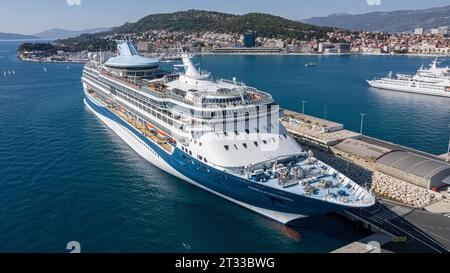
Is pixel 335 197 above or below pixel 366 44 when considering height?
below

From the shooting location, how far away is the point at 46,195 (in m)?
28.8

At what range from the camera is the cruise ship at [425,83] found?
2846 inches

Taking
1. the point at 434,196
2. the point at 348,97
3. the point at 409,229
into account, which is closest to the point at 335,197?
the point at 409,229

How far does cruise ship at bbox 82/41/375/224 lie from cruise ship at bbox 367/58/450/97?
2364 inches

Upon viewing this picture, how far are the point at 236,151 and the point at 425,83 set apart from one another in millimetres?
67112

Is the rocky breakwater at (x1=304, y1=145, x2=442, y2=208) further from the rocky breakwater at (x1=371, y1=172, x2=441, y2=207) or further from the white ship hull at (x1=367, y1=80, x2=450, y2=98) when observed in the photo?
the white ship hull at (x1=367, y1=80, x2=450, y2=98)

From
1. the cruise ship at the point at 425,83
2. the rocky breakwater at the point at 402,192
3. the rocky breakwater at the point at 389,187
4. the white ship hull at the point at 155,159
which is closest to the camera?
the white ship hull at the point at 155,159

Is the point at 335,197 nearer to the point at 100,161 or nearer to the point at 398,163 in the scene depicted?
the point at 398,163

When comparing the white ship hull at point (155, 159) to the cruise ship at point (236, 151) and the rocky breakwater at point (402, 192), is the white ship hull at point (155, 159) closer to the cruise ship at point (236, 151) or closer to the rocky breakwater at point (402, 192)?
the cruise ship at point (236, 151)

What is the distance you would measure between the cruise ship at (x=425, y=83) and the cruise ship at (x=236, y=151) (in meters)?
60.0

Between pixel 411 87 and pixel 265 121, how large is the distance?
63.4 meters

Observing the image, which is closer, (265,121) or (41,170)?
(265,121)

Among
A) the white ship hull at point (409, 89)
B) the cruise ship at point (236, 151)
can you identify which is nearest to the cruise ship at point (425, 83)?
the white ship hull at point (409, 89)
